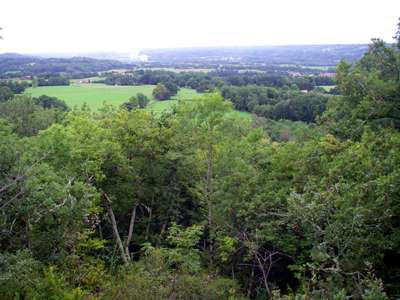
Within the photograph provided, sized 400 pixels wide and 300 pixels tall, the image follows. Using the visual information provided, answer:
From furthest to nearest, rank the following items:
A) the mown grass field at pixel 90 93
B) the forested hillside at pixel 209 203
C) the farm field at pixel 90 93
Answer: the farm field at pixel 90 93, the mown grass field at pixel 90 93, the forested hillside at pixel 209 203

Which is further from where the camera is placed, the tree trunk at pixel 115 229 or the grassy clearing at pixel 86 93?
the grassy clearing at pixel 86 93

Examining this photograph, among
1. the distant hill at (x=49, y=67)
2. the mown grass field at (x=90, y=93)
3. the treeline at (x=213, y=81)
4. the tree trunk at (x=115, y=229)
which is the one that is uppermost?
the distant hill at (x=49, y=67)

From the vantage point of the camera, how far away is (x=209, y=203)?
17922 mm

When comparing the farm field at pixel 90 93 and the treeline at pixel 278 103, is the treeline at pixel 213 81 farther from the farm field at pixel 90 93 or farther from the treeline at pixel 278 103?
the treeline at pixel 278 103

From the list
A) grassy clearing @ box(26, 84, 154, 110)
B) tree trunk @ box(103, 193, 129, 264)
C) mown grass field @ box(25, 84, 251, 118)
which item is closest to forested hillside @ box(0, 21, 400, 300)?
tree trunk @ box(103, 193, 129, 264)

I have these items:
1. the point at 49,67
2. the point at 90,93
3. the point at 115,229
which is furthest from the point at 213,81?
the point at 115,229

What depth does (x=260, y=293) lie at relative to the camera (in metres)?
16.2

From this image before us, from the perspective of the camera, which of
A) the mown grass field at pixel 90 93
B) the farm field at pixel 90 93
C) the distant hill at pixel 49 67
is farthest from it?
the distant hill at pixel 49 67

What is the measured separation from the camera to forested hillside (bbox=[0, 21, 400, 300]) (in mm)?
10914

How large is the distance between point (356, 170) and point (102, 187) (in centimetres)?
1186

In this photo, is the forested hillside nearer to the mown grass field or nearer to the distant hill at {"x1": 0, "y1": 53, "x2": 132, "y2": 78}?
the mown grass field

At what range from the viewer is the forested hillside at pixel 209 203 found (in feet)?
35.8

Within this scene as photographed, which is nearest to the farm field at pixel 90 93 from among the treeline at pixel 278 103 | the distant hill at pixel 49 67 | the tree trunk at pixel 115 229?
the treeline at pixel 278 103

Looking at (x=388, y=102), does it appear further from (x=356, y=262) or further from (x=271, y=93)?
(x=271, y=93)
